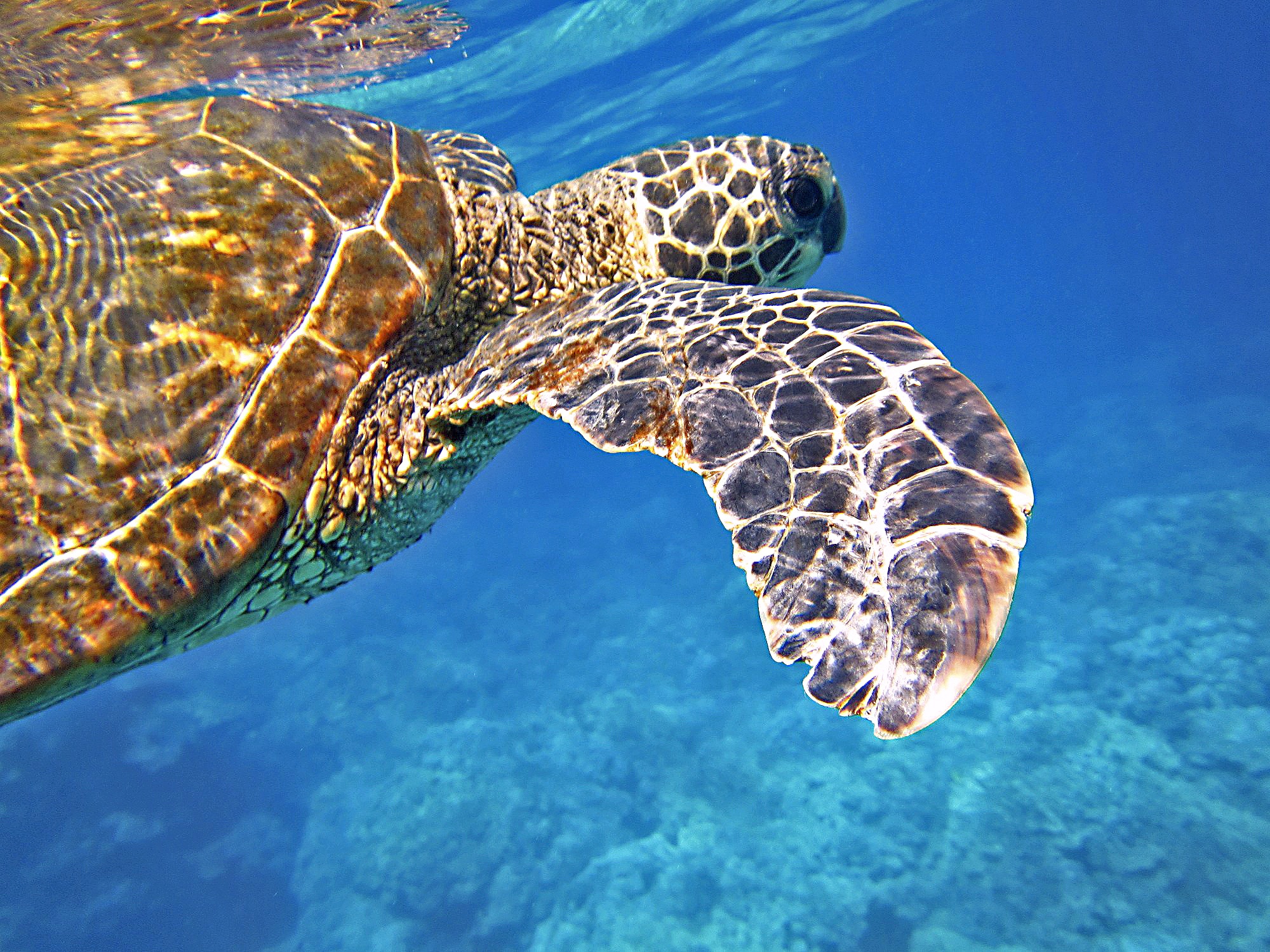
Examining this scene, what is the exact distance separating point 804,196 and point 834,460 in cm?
256

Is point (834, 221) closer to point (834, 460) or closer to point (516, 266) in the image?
point (516, 266)

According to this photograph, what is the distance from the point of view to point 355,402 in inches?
103

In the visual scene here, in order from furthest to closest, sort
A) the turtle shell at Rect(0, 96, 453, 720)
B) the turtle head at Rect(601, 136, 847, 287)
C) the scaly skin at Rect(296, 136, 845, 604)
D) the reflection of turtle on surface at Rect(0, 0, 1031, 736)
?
the turtle head at Rect(601, 136, 847, 287), the scaly skin at Rect(296, 136, 845, 604), the turtle shell at Rect(0, 96, 453, 720), the reflection of turtle on surface at Rect(0, 0, 1031, 736)

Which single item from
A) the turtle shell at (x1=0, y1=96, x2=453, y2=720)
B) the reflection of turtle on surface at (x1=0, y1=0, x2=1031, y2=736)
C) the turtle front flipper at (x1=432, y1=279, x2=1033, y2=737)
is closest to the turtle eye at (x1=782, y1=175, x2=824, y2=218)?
the reflection of turtle on surface at (x1=0, y1=0, x2=1031, y2=736)

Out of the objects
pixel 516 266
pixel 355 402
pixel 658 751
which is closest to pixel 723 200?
pixel 516 266

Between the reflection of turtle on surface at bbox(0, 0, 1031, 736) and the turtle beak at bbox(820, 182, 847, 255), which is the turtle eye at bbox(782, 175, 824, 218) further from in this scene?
the reflection of turtle on surface at bbox(0, 0, 1031, 736)

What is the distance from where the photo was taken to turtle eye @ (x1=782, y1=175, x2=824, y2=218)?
386 centimetres

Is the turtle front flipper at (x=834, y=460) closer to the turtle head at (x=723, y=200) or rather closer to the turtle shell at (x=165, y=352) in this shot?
the turtle shell at (x=165, y=352)

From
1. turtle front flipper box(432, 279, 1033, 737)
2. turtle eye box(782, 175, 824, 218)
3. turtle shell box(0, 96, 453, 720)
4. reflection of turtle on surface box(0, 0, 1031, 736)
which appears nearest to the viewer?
turtle front flipper box(432, 279, 1033, 737)

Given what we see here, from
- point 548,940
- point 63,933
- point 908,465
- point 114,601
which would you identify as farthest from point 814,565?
point 63,933

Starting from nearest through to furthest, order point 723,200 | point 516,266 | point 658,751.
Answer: point 516,266, point 723,200, point 658,751

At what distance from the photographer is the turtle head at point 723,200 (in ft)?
12.3

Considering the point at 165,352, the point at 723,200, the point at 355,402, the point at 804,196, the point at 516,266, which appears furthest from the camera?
the point at 804,196

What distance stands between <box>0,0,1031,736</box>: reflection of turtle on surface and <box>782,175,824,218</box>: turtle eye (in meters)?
1.31
